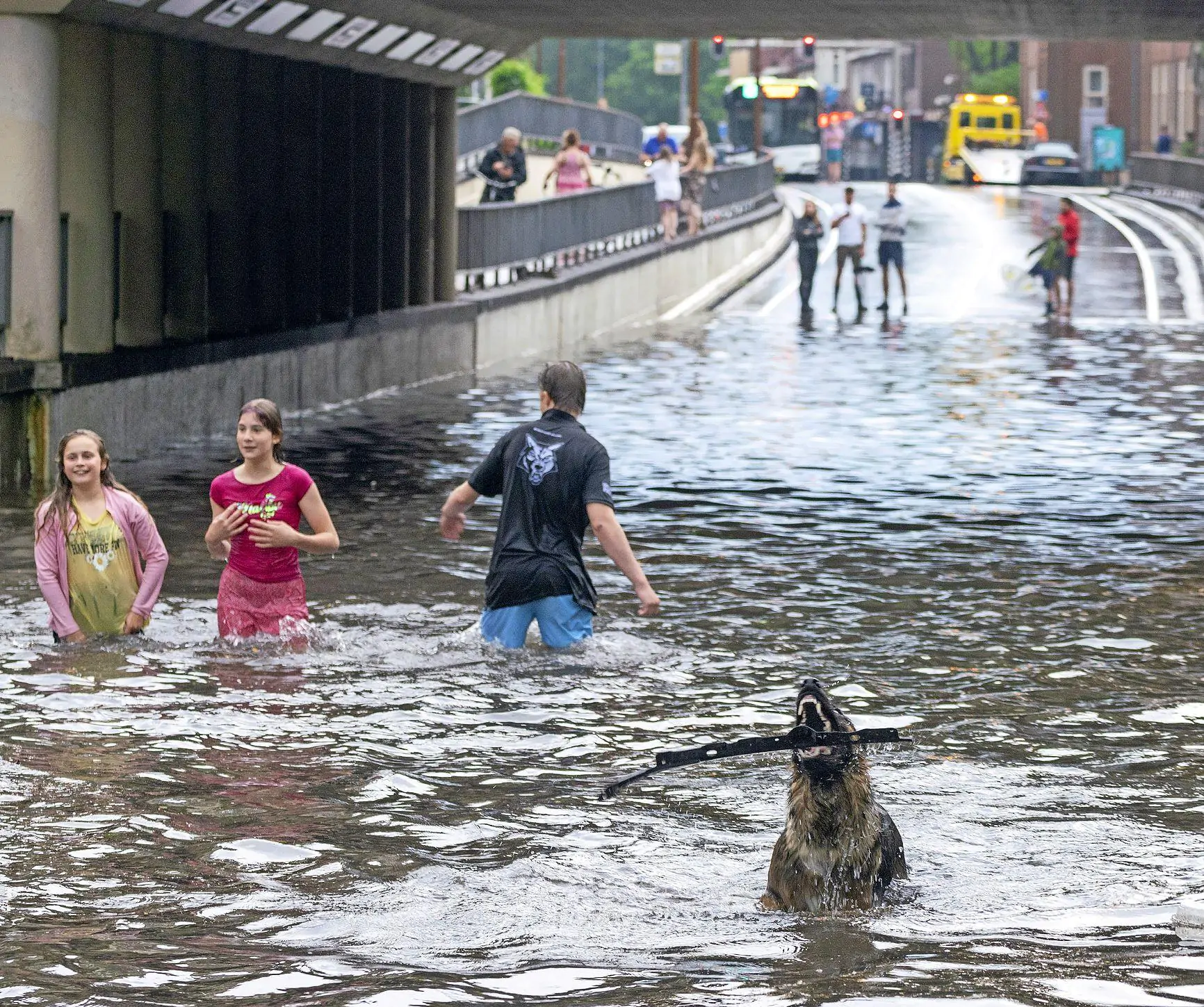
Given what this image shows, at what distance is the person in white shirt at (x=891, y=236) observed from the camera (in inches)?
1489

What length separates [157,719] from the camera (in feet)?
31.7

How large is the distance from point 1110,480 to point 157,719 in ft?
35.1

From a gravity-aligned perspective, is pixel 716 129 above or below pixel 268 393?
above

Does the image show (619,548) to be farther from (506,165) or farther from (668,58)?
(668,58)

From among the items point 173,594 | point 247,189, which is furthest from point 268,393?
point 173,594

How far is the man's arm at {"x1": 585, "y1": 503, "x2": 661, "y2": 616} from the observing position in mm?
10164

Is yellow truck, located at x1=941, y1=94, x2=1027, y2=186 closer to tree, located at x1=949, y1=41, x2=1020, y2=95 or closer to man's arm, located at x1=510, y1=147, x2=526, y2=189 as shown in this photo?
tree, located at x1=949, y1=41, x2=1020, y2=95

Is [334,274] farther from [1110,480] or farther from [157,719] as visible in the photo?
[157,719]

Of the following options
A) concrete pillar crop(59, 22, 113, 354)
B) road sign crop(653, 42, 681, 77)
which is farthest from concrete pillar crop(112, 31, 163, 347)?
road sign crop(653, 42, 681, 77)

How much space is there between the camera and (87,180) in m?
18.8

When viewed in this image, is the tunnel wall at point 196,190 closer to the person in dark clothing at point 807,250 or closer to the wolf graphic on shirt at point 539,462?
the wolf graphic on shirt at point 539,462

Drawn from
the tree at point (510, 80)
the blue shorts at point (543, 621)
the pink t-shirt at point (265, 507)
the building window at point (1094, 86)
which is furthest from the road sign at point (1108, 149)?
the pink t-shirt at point (265, 507)

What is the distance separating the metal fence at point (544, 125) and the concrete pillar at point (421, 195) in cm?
1455

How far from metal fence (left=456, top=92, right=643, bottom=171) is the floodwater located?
92.4 feet
